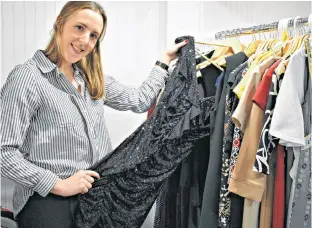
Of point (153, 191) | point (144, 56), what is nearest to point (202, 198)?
point (153, 191)

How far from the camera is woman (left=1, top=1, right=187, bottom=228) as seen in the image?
1586 millimetres

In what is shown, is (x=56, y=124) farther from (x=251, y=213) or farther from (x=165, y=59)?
(x=251, y=213)

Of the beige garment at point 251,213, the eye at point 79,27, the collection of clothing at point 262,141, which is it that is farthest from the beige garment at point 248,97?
the eye at point 79,27

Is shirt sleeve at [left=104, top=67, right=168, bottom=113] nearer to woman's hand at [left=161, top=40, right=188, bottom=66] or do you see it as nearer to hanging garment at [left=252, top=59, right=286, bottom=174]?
woman's hand at [left=161, top=40, right=188, bottom=66]

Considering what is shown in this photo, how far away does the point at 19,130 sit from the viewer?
1.58 meters

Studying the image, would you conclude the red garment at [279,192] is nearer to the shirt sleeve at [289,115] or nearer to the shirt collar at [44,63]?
the shirt sleeve at [289,115]

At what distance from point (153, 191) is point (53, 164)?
0.40 m

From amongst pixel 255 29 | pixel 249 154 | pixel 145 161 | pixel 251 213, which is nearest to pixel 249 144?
pixel 249 154

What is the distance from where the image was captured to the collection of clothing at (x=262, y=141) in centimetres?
149

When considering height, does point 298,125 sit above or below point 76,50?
below

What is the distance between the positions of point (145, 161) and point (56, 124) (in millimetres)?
363

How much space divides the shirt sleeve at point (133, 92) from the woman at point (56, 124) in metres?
0.10

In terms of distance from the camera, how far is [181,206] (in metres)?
2.00

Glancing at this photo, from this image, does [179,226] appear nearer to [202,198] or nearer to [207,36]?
[202,198]
